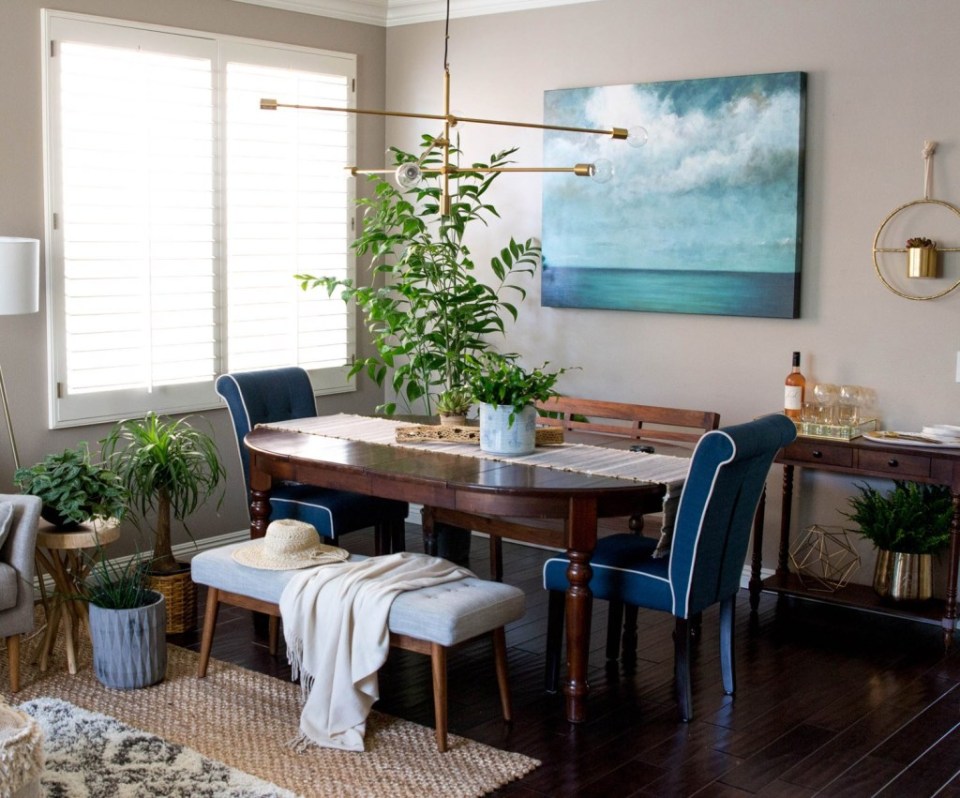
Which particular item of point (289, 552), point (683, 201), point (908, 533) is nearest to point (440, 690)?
point (289, 552)

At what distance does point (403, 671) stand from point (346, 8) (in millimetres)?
3507

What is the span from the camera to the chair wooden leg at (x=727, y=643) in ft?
13.2

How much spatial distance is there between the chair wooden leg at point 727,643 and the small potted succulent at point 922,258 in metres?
1.61

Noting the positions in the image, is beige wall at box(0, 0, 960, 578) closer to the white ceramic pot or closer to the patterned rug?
the white ceramic pot

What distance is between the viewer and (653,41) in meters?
5.47

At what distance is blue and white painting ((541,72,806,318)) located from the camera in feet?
16.8

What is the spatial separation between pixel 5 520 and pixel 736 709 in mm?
2432

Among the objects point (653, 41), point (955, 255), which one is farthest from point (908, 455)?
point (653, 41)

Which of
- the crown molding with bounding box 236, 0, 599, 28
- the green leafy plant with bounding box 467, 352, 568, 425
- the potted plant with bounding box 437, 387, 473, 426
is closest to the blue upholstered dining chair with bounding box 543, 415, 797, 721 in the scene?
the green leafy plant with bounding box 467, 352, 568, 425

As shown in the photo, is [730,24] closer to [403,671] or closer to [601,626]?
[601,626]

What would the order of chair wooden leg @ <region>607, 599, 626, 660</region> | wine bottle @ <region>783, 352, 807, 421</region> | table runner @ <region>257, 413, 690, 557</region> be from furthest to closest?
wine bottle @ <region>783, 352, 807, 421</region> < chair wooden leg @ <region>607, 599, 626, 660</region> < table runner @ <region>257, 413, 690, 557</region>

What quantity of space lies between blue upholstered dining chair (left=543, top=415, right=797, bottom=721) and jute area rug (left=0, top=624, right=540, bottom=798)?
63cm

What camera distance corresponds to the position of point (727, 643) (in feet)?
13.3

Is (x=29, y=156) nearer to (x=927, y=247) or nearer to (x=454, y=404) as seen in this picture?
(x=454, y=404)
